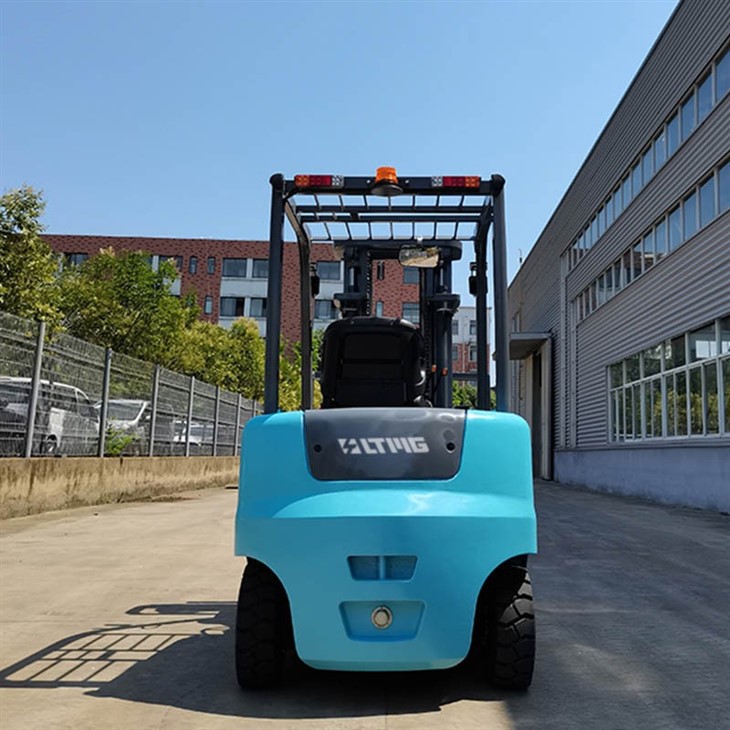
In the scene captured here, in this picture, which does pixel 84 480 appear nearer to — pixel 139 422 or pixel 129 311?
pixel 139 422

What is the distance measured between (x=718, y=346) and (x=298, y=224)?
44.4 ft

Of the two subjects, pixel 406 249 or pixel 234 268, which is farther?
pixel 234 268

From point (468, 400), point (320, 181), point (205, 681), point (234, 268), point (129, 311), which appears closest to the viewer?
point (205, 681)

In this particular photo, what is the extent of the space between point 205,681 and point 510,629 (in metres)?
1.68

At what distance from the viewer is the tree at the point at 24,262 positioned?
17.4 m

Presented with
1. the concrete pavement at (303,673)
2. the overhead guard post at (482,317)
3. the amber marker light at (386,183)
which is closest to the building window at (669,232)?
the concrete pavement at (303,673)

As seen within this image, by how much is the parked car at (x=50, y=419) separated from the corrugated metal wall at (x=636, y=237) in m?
12.8

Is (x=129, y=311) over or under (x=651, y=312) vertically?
over

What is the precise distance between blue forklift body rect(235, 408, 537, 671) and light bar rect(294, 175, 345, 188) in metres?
1.76

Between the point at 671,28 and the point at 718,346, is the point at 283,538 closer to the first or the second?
the point at 718,346

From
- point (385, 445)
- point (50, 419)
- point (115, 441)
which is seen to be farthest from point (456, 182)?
point (115, 441)

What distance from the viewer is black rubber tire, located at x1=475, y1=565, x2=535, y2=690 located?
3.92 meters

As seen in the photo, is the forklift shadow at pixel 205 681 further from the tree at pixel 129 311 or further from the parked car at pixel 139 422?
the tree at pixel 129 311

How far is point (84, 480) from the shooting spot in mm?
13406
